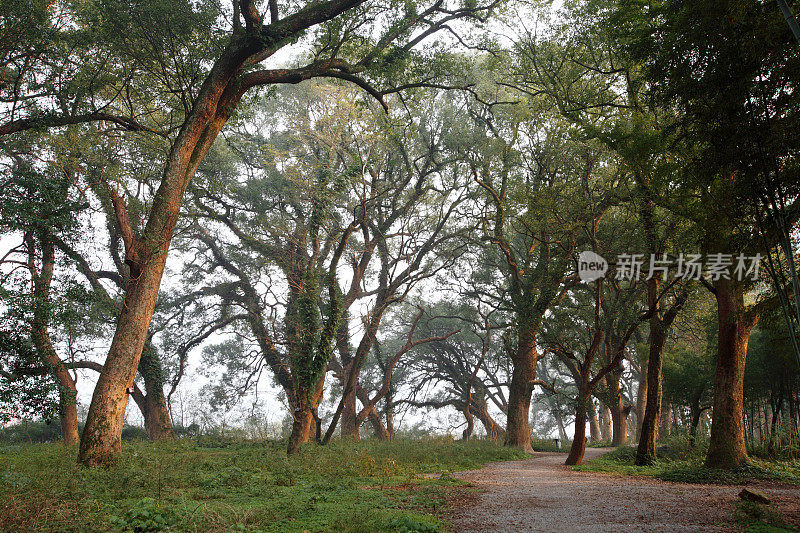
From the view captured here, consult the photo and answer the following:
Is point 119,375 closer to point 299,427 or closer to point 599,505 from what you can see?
point 299,427

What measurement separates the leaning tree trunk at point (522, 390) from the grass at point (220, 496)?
8.25 meters

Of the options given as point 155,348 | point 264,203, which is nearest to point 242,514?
point 264,203

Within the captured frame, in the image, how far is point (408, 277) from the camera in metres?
18.6

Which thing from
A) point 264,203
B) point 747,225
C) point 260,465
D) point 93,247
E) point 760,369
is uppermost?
point 264,203

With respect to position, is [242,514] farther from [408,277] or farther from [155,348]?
[155,348]

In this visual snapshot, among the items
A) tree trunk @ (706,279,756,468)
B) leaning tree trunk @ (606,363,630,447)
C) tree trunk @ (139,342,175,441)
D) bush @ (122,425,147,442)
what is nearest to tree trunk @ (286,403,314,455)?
tree trunk @ (139,342,175,441)

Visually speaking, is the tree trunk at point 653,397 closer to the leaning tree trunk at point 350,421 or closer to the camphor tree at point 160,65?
the camphor tree at point 160,65

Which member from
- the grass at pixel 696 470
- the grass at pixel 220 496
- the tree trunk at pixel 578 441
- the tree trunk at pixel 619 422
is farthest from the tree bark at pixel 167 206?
the tree trunk at pixel 619 422

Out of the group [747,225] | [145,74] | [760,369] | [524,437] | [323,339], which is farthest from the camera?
[524,437]

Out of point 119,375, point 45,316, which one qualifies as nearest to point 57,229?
point 45,316

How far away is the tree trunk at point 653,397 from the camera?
1146 cm

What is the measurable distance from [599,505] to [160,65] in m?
11.6

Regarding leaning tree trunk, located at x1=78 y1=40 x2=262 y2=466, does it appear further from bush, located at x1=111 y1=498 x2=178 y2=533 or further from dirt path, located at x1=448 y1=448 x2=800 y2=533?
dirt path, located at x1=448 y1=448 x2=800 y2=533

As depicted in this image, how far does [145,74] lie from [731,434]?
15.0m
